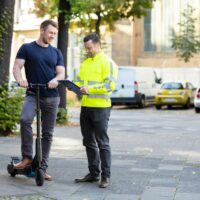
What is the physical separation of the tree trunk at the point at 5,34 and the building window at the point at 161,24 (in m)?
39.2

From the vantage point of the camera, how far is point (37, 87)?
7.77 meters

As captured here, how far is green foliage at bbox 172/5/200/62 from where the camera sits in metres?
43.0

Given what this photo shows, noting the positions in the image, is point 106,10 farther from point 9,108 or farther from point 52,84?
point 52,84

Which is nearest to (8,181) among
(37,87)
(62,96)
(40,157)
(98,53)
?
(40,157)

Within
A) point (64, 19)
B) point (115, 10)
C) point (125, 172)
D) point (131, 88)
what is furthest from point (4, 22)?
point (131, 88)

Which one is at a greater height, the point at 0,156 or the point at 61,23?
the point at 61,23

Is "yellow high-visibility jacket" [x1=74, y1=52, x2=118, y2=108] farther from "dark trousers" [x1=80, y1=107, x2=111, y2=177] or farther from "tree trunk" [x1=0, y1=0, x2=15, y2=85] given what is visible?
"tree trunk" [x1=0, y1=0, x2=15, y2=85]

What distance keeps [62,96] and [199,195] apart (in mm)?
12348

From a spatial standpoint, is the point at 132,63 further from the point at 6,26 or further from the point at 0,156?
the point at 0,156

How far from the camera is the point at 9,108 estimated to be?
46.3ft

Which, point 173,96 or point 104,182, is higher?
point 104,182

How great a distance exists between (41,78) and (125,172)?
2.02 meters

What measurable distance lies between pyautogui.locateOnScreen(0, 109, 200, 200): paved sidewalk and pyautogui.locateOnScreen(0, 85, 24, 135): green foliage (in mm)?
409

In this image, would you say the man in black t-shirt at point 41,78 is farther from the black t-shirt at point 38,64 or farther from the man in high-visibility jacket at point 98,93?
the man in high-visibility jacket at point 98,93
